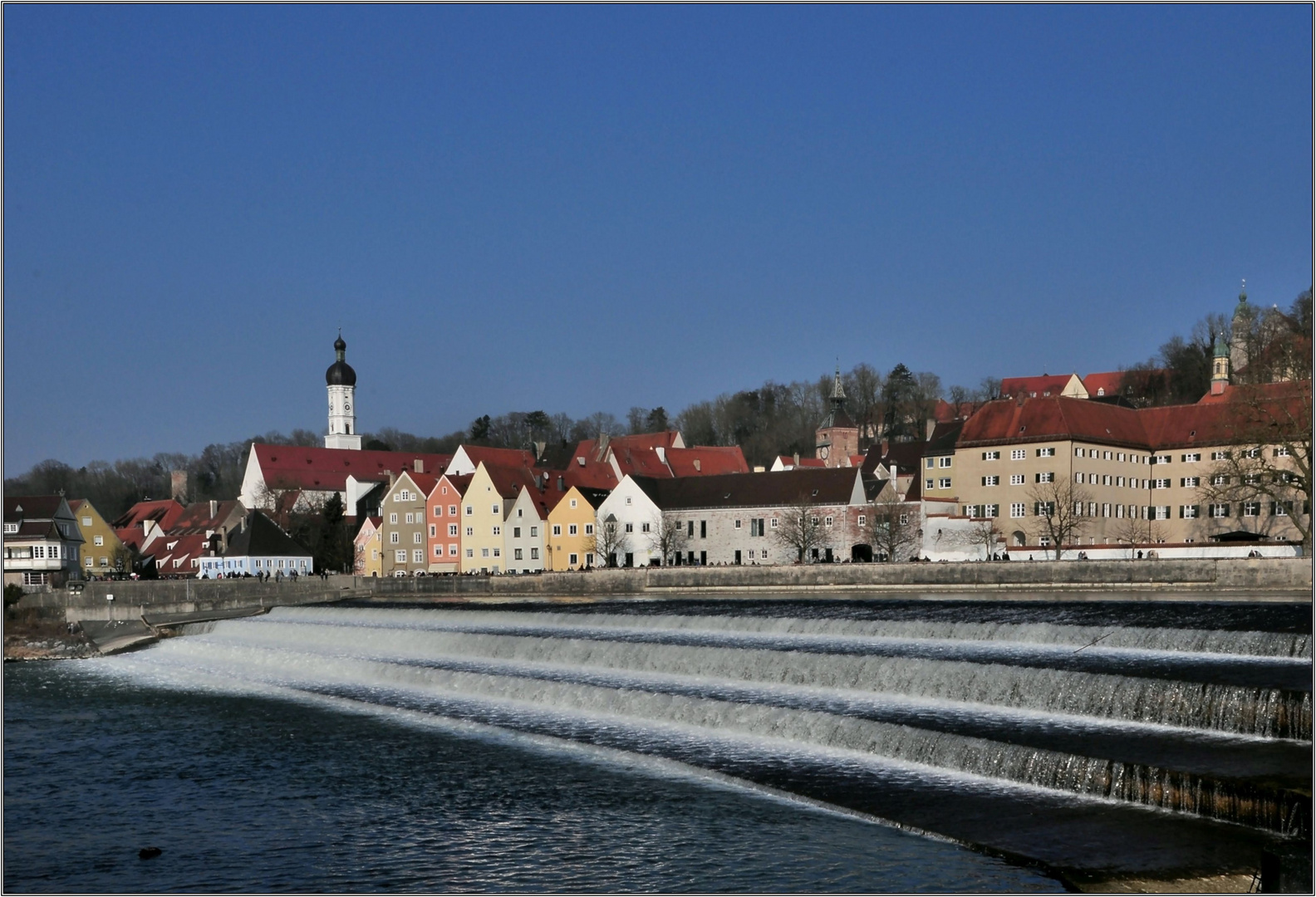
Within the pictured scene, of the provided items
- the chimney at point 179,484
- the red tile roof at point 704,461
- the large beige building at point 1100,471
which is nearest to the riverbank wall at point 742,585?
the large beige building at point 1100,471

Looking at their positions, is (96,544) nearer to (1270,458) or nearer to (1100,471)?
(1100,471)

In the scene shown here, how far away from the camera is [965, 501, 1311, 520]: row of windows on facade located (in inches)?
2702

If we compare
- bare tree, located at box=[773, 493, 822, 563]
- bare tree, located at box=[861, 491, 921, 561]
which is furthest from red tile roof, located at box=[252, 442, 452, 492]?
bare tree, located at box=[861, 491, 921, 561]

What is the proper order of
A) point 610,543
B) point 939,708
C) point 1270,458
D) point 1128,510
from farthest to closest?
point 610,543, point 1128,510, point 1270,458, point 939,708

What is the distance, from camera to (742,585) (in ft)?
216

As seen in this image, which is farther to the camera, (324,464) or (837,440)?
(324,464)

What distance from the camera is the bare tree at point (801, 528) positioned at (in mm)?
73562

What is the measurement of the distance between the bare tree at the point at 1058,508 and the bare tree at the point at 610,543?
25.9 m

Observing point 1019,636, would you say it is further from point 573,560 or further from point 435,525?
point 435,525

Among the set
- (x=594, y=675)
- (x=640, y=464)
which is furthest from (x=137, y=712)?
(x=640, y=464)

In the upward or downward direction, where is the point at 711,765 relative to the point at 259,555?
downward

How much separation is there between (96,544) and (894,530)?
64.8 meters

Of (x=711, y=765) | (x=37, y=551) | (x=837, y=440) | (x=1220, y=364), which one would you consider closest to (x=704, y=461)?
(x=837, y=440)

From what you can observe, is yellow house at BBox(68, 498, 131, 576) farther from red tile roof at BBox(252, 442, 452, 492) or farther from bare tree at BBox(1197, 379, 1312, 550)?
bare tree at BBox(1197, 379, 1312, 550)
